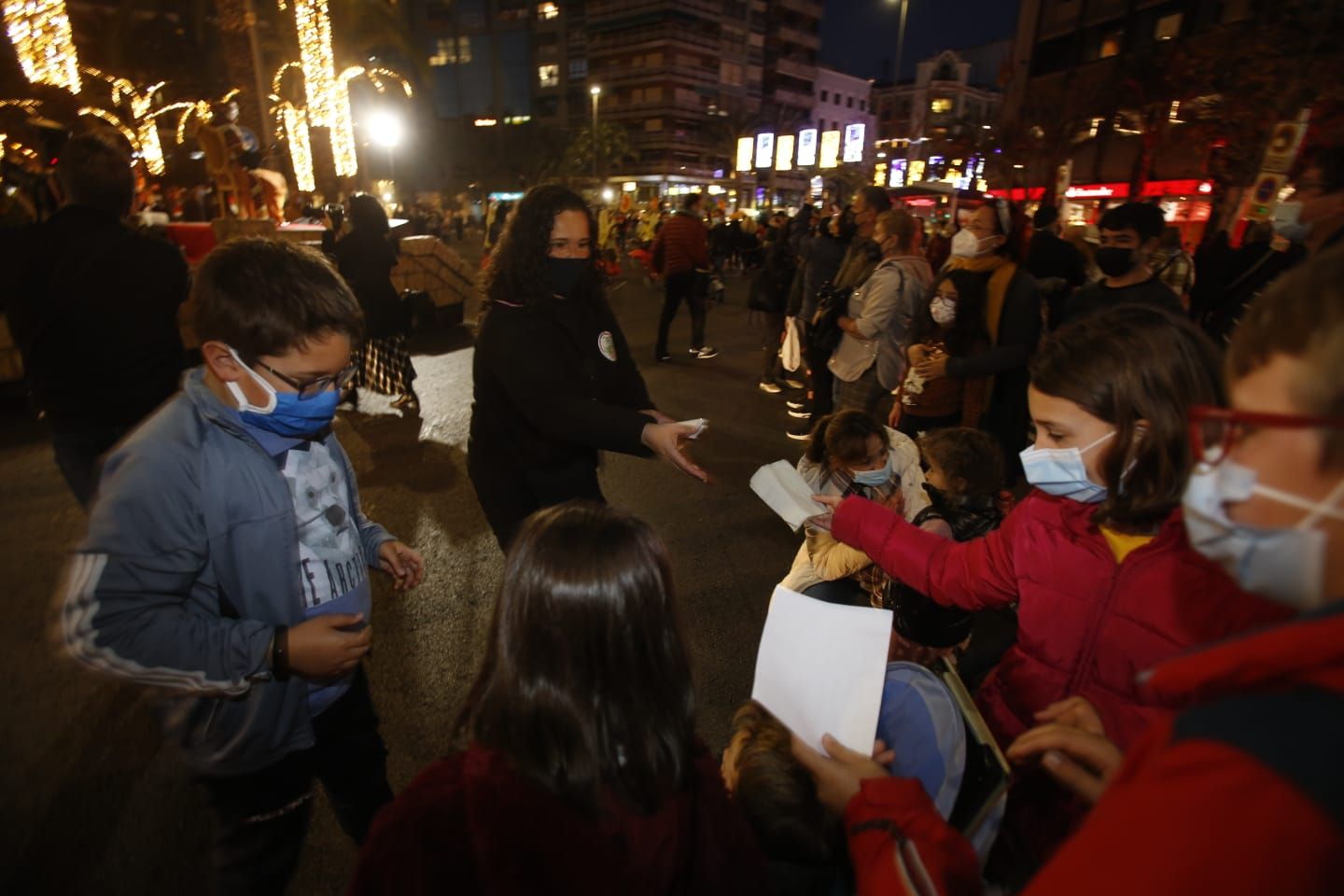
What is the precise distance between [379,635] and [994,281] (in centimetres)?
414

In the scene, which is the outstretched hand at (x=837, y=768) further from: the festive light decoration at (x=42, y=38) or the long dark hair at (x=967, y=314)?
the festive light decoration at (x=42, y=38)

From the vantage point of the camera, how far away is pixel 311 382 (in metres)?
1.52

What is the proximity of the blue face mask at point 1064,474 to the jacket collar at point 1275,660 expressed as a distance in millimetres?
1042

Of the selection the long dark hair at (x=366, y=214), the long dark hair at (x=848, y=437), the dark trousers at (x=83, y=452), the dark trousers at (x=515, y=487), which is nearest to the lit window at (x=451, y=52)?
the long dark hair at (x=366, y=214)

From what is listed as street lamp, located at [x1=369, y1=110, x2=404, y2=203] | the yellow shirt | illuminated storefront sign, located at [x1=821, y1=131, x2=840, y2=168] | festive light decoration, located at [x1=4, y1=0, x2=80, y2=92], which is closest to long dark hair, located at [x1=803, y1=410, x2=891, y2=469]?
the yellow shirt

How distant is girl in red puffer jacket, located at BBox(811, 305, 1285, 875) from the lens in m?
1.30

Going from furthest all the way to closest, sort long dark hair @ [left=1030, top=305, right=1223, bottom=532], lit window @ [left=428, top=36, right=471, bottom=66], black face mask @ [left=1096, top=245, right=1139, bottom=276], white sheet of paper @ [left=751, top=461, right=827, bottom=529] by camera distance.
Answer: lit window @ [left=428, top=36, right=471, bottom=66]
black face mask @ [left=1096, top=245, right=1139, bottom=276]
white sheet of paper @ [left=751, top=461, right=827, bottom=529]
long dark hair @ [left=1030, top=305, right=1223, bottom=532]

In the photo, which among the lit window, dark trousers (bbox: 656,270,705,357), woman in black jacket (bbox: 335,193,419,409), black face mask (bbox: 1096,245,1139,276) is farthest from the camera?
the lit window

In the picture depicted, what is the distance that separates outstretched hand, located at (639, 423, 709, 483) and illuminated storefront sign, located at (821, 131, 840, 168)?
63944mm

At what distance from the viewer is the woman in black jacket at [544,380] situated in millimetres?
2178

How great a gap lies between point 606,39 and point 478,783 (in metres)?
81.8

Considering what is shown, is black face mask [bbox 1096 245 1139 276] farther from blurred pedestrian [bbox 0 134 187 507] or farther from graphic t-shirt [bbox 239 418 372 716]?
blurred pedestrian [bbox 0 134 187 507]

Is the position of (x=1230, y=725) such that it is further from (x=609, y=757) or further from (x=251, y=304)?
(x=251, y=304)

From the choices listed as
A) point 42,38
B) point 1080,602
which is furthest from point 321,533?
point 42,38
